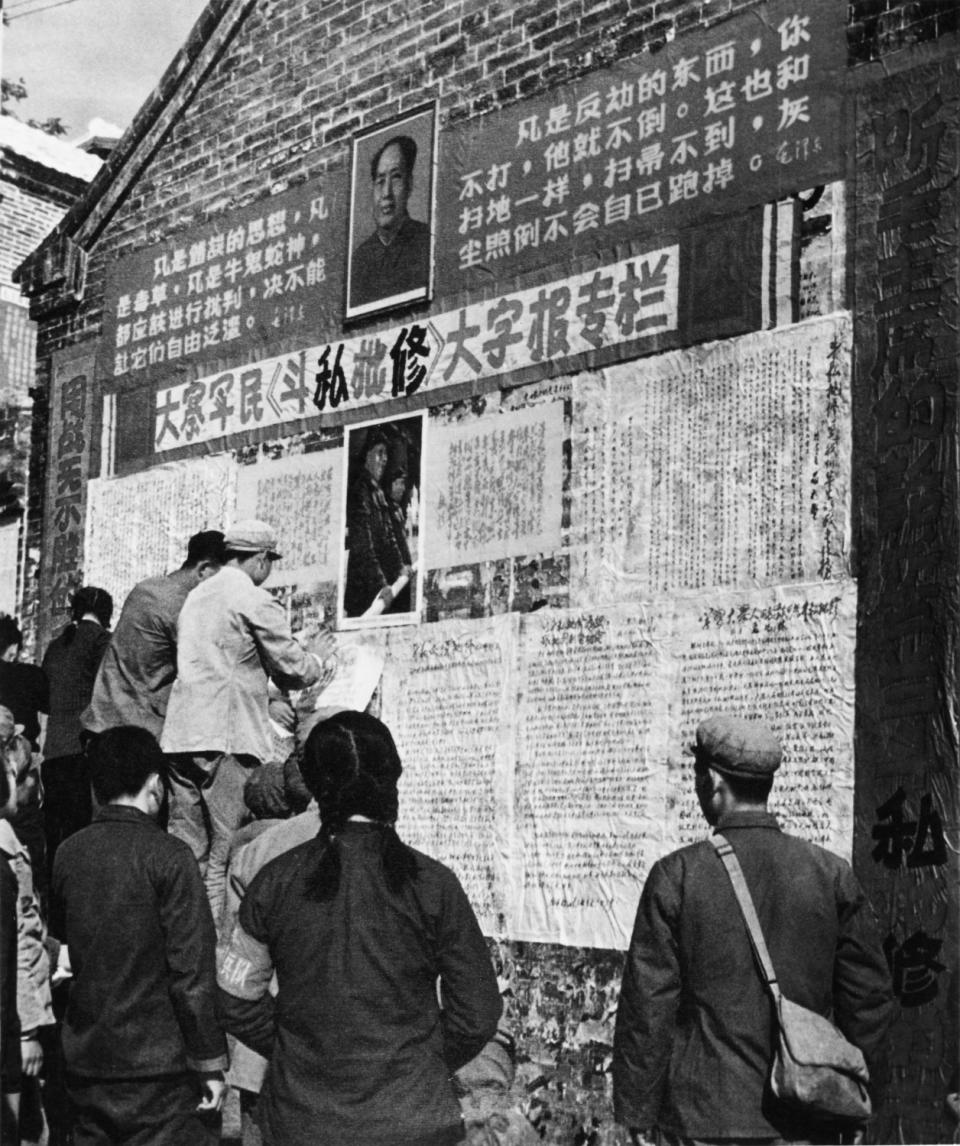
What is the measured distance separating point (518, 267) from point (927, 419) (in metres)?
2.26

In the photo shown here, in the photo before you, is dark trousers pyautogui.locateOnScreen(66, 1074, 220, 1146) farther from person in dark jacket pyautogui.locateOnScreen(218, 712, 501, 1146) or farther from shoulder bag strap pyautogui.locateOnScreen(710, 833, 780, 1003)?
shoulder bag strap pyautogui.locateOnScreen(710, 833, 780, 1003)

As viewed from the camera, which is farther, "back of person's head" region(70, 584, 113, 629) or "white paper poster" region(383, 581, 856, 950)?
"back of person's head" region(70, 584, 113, 629)

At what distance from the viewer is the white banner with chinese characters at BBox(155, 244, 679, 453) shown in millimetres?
6387

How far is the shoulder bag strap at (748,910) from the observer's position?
3.83 meters

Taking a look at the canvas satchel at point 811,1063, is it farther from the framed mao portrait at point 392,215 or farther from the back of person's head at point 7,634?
the back of person's head at point 7,634

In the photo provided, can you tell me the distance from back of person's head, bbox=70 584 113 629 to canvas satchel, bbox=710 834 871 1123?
5122mm

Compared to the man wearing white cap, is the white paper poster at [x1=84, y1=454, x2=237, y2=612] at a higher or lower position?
higher

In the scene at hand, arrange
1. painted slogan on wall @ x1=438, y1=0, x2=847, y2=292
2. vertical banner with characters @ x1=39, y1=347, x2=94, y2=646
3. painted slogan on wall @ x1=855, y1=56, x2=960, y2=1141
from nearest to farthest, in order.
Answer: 1. painted slogan on wall @ x1=855, y1=56, x2=960, y2=1141
2. painted slogan on wall @ x1=438, y1=0, x2=847, y2=292
3. vertical banner with characters @ x1=39, y1=347, x2=94, y2=646

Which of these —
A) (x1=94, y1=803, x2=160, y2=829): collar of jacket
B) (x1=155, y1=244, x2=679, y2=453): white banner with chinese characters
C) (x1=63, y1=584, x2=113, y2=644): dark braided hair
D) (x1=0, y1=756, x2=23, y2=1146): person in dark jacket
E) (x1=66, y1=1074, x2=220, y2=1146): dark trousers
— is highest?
(x1=155, y1=244, x2=679, y2=453): white banner with chinese characters

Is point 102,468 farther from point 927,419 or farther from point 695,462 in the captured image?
point 927,419

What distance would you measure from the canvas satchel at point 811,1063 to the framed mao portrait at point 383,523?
3578mm

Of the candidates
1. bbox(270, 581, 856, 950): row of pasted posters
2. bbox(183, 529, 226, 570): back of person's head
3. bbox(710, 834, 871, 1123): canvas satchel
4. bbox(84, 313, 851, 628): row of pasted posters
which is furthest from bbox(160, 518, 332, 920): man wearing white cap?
bbox(710, 834, 871, 1123): canvas satchel

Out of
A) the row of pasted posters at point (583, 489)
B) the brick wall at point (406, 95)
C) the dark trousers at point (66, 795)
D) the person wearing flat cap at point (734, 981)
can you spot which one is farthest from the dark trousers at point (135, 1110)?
the dark trousers at point (66, 795)

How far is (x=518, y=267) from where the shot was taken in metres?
6.90
